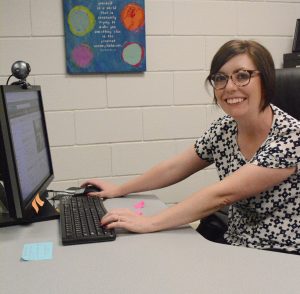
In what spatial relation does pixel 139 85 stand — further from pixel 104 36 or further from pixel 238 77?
pixel 238 77

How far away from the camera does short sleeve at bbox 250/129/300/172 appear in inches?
44.4

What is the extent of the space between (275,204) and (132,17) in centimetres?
151

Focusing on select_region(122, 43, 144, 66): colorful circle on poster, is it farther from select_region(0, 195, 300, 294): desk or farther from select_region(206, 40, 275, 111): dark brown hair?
select_region(0, 195, 300, 294): desk

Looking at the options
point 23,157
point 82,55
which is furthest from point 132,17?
point 23,157

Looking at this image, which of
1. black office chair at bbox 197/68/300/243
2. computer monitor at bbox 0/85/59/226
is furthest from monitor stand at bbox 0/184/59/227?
black office chair at bbox 197/68/300/243

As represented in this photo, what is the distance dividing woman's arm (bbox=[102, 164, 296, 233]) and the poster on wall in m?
1.32

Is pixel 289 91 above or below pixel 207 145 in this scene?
above

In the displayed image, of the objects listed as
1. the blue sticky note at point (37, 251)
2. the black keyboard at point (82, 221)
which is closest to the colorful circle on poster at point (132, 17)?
the black keyboard at point (82, 221)

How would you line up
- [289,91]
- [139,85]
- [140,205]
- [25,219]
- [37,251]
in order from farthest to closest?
[139,85] → [289,91] → [140,205] → [25,219] → [37,251]

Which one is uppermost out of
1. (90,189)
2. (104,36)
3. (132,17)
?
(132,17)

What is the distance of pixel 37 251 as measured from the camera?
3.31ft

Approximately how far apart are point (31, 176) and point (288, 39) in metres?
2.05

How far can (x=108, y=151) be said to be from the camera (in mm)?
2387

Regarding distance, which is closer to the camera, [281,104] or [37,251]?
[37,251]
